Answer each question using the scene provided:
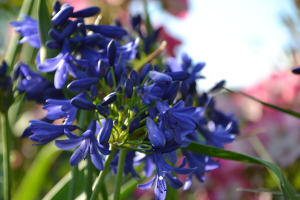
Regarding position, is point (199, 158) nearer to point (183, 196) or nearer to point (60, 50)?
point (60, 50)

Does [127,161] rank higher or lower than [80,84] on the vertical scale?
lower

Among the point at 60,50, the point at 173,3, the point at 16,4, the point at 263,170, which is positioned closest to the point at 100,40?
the point at 60,50

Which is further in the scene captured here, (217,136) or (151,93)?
(217,136)

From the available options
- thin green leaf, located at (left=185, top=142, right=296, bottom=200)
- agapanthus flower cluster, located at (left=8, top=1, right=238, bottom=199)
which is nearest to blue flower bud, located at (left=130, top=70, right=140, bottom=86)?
agapanthus flower cluster, located at (left=8, top=1, right=238, bottom=199)

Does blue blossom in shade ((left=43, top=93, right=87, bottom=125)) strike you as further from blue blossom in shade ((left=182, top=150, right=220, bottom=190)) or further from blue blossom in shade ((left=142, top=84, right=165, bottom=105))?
blue blossom in shade ((left=182, top=150, right=220, bottom=190))

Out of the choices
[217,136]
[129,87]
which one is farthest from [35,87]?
[217,136]

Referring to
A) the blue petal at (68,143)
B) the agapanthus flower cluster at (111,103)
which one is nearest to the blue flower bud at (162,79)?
the agapanthus flower cluster at (111,103)

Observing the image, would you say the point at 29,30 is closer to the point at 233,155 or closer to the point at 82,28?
the point at 82,28
